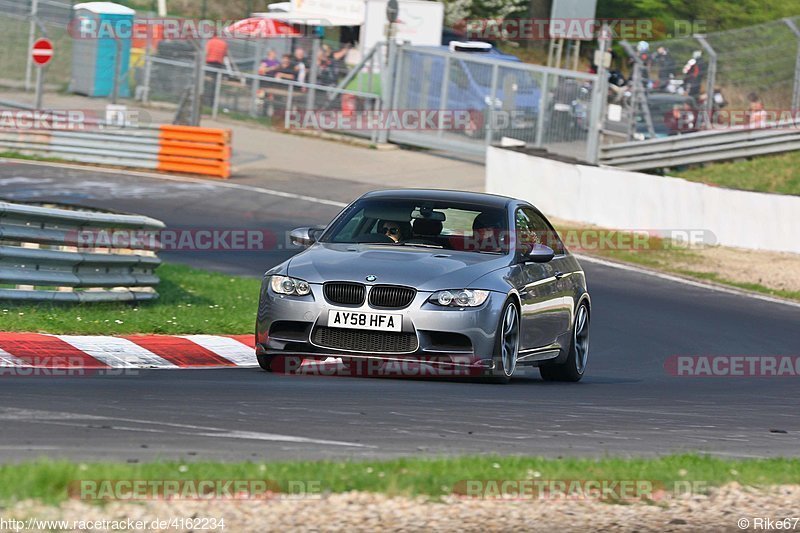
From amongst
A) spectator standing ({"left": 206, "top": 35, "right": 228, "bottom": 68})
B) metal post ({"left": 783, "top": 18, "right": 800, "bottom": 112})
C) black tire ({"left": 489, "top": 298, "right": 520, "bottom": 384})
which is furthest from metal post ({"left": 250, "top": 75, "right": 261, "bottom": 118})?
black tire ({"left": 489, "top": 298, "right": 520, "bottom": 384})

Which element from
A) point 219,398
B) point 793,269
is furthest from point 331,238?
point 793,269

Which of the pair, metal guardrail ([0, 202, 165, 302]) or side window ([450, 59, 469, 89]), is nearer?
metal guardrail ([0, 202, 165, 302])

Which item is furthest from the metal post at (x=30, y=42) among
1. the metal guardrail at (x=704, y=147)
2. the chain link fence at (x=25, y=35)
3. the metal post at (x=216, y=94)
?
the metal guardrail at (x=704, y=147)

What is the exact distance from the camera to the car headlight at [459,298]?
9320mm

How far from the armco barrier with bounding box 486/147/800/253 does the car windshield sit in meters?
12.6

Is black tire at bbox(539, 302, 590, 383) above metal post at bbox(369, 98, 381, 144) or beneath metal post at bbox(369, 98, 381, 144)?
beneath

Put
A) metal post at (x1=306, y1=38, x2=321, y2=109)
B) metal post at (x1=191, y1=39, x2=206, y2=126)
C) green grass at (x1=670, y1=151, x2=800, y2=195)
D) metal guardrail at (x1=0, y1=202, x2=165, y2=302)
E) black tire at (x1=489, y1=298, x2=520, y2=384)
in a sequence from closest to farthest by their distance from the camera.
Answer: black tire at (x1=489, y1=298, x2=520, y2=384) → metal guardrail at (x1=0, y1=202, x2=165, y2=302) → green grass at (x1=670, y1=151, x2=800, y2=195) → metal post at (x1=191, y1=39, x2=206, y2=126) → metal post at (x1=306, y1=38, x2=321, y2=109)

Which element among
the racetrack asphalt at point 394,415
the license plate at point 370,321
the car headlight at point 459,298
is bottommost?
the racetrack asphalt at point 394,415

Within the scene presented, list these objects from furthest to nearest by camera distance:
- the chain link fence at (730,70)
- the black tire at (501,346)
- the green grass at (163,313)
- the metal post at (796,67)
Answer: the chain link fence at (730,70), the metal post at (796,67), the green grass at (163,313), the black tire at (501,346)

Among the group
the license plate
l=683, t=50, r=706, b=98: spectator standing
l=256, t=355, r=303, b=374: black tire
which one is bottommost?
l=256, t=355, r=303, b=374: black tire

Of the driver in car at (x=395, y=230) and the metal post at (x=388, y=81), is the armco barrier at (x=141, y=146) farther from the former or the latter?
the driver in car at (x=395, y=230)

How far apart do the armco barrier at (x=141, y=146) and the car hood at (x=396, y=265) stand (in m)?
18.9

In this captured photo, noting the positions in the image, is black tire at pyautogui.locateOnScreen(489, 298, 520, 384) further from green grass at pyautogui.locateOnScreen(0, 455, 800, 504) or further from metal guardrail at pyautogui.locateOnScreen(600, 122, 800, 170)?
metal guardrail at pyautogui.locateOnScreen(600, 122, 800, 170)

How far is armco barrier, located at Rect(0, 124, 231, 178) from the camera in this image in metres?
28.7
